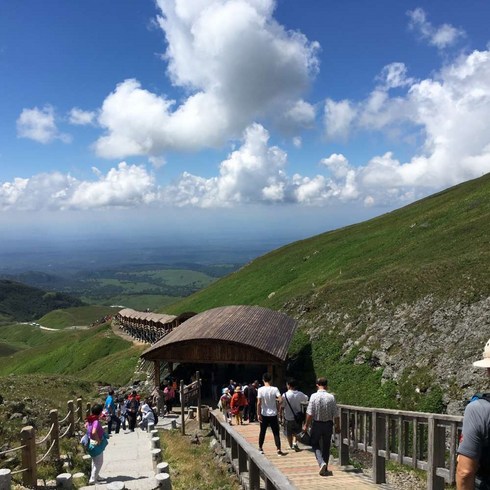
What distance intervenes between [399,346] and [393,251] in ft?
73.5

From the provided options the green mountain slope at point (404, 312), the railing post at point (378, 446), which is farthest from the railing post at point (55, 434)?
the green mountain slope at point (404, 312)

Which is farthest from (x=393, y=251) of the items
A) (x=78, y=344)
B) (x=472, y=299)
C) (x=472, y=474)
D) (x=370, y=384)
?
(x=78, y=344)

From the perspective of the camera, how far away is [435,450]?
9.55m

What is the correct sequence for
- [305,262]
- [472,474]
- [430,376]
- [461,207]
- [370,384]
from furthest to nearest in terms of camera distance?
1. [305,262]
2. [461,207]
3. [370,384]
4. [430,376]
5. [472,474]

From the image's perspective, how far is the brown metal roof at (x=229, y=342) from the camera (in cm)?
2752

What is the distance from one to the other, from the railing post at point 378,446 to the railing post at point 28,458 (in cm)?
889

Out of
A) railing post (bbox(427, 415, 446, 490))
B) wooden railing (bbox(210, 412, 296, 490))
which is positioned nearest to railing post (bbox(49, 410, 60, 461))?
wooden railing (bbox(210, 412, 296, 490))

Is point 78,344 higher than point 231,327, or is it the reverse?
point 231,327

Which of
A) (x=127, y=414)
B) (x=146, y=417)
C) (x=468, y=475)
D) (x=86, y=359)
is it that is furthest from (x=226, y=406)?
(x=86, y=359)

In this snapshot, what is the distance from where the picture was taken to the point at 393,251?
45875 millimetres

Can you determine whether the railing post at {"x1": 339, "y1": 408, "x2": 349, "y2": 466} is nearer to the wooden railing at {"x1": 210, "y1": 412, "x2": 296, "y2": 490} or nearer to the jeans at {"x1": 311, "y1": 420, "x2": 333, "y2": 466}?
the jeans at {"x1": 311, "y1": 420, "x2": 333, "y2": 466}

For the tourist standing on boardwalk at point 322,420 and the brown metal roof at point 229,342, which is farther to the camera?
the brown metal roof at point 229,342

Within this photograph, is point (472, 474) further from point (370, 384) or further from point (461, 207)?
point (461, 207)

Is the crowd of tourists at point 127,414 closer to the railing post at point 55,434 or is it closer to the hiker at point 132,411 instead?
the hiker at point 132,411
